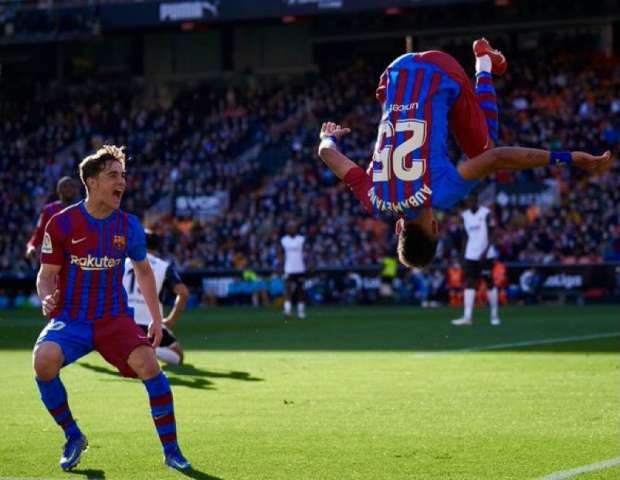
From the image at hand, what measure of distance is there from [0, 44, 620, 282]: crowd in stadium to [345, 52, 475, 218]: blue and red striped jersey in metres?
23.5

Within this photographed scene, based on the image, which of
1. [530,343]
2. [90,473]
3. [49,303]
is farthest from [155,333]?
[530,343]

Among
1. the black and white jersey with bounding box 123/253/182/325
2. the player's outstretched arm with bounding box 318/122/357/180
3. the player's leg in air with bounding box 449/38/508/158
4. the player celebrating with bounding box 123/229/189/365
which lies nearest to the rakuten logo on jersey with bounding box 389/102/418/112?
the player's leg in air with bounding box 449/38/508/158

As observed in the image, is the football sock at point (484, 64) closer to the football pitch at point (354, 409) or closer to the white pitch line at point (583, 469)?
the football pitch at point (354, 409)

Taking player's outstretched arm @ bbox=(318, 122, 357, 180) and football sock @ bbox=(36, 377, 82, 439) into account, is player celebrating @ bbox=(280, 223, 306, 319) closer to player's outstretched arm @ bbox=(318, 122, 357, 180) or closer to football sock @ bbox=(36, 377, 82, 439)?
player's outstretched arm @ bbox=(318, 122, 357, 180)

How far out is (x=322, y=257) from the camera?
36062 mm

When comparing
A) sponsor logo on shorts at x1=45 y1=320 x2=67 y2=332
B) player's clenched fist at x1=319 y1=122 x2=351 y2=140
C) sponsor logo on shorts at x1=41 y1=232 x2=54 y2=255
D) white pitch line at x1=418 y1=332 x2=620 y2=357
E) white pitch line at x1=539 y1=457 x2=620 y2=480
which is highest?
player's clenched fist at x1=319 y1=122 x2=351 y2=140

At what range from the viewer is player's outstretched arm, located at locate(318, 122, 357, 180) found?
991 cm

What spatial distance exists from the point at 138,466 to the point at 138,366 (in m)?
0.68

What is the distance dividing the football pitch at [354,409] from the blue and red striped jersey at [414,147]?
1761 millimetres

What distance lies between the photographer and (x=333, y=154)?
33.1 ft

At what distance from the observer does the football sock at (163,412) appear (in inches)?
339

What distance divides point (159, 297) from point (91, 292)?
772cm

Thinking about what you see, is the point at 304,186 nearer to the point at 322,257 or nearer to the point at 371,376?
the point at 322,257

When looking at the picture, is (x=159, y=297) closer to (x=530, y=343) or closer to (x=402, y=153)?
(x=530, y=343)
